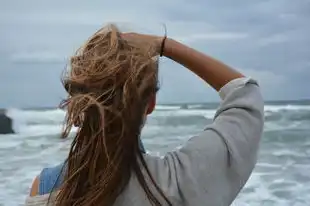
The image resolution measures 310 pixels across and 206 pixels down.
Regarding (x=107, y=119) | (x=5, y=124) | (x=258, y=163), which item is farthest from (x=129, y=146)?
(x=5, y=124)

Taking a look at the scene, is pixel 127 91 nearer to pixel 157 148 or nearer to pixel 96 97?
pixel 96 97

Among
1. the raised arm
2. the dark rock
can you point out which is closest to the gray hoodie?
the raised arm

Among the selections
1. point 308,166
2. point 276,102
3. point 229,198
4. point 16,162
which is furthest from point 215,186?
point 276,102

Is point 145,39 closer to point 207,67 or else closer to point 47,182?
point 207,67

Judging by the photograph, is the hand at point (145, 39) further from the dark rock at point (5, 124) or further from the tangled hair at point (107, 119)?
the dark rock at point (5, 124)

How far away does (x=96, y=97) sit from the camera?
76 centimetres

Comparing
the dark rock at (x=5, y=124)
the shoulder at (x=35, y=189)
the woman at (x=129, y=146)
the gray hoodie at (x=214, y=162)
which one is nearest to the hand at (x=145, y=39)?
the woman at (x=129, y=146)

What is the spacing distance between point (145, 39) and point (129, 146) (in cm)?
16

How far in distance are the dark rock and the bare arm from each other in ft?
58.9

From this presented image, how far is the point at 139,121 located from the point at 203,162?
10 centimetres

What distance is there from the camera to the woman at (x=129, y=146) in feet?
2.51

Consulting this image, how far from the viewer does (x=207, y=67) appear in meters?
0.85

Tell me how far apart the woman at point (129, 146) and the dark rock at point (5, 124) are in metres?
18.0

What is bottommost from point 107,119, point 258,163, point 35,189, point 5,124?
point 5,124
